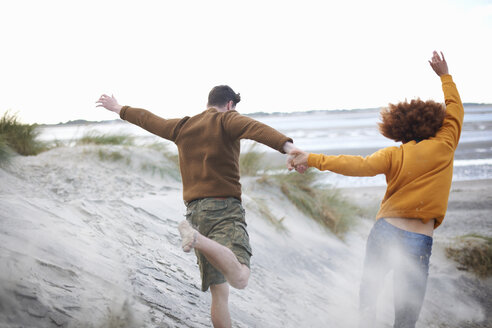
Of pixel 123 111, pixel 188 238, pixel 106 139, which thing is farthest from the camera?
pixel 106 139

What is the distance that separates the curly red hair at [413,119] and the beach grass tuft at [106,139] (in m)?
5.47

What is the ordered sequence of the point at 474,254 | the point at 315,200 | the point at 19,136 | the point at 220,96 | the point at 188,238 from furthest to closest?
the point at 315,200 → the point at 19,136 → the point at 474,254 → the point at 220,96 → the point at 188,238

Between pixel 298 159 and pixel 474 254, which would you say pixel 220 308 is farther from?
pixel 474 254

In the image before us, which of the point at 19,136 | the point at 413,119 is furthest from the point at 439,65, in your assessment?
the point at 19,136

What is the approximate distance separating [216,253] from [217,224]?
0.37 metres

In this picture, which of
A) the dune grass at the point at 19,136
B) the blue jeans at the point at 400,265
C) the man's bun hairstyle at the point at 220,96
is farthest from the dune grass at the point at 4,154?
the blue jeans at the point at 400,265

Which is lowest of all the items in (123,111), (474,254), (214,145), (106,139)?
(474,254)

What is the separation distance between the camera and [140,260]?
→ 3.36 metres

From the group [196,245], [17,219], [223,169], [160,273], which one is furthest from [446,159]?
[17,219]

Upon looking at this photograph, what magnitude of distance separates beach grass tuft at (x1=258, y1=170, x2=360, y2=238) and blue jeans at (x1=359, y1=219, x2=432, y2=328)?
3928 mm

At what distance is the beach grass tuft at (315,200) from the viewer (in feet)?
22.6

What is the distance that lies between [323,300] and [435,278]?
219 centimetres

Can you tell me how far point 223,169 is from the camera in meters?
2.64

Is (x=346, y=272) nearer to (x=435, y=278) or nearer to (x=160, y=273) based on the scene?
(x=435, y=278)
